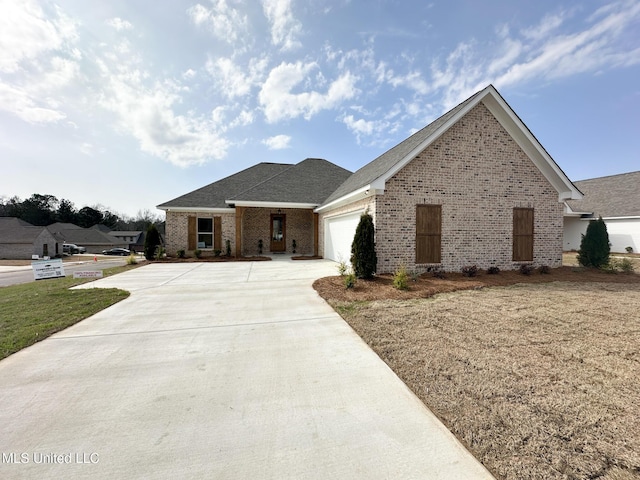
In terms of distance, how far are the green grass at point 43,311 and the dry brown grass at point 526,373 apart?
4.97m

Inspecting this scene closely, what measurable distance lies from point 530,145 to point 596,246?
4.65 m

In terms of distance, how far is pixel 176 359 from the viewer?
11.5 feet

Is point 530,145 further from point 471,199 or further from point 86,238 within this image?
point 86,238

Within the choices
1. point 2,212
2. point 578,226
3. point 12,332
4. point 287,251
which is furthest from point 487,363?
point 2,212

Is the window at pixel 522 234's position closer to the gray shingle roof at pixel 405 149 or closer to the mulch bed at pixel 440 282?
the mulch bed at pixel 440 282

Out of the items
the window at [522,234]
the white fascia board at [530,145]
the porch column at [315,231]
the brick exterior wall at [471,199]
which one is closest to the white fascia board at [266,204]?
the porch column at [315,231]

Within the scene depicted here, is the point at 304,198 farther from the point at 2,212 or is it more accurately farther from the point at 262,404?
the point at 2,212

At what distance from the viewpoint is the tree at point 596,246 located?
10.1 m

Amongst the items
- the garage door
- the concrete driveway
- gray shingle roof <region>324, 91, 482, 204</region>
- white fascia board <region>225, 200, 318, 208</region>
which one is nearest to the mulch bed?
the concrete driveway

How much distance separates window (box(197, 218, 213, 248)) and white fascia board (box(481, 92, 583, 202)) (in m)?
14.2

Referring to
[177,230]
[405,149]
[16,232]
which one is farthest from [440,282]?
[16,232]

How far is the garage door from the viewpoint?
10.8 m

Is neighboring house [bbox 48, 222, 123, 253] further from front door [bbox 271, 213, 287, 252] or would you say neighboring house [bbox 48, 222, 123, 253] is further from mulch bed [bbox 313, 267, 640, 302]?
mulch bed [bbox 313, 267, 640, 302]

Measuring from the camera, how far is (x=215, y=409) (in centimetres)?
253
